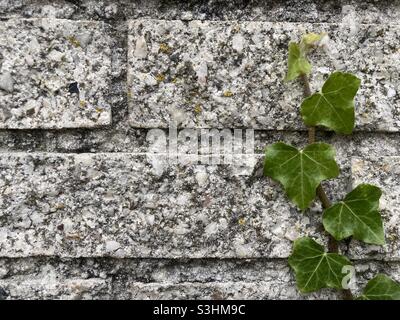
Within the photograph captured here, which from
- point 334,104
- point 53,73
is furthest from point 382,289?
point 53,73

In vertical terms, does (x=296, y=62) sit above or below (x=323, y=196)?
above

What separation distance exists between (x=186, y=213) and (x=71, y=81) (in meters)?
0.22

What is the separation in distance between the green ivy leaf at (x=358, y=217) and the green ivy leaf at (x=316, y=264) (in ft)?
0.09

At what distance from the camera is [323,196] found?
70 cm

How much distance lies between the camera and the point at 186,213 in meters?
0.69

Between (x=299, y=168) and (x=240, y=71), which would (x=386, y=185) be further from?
(x=240, y=71)

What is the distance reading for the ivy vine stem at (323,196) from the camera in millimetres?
692

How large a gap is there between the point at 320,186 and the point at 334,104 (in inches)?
4.2

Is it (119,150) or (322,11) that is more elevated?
Answer: (322,11)

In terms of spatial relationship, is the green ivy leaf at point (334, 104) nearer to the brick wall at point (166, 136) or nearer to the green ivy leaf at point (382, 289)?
the brick wall at point (166, 136)

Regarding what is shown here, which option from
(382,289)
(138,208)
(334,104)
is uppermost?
(334,104)
